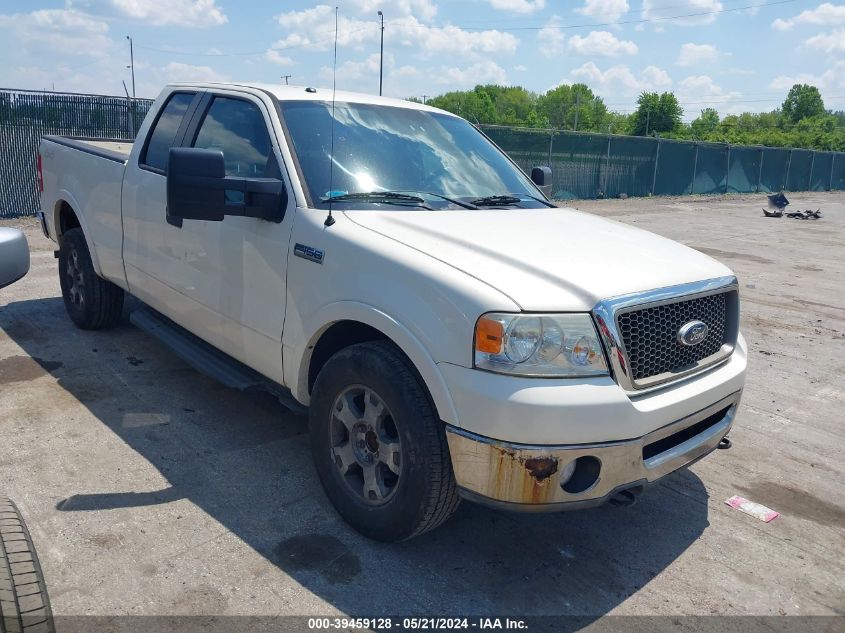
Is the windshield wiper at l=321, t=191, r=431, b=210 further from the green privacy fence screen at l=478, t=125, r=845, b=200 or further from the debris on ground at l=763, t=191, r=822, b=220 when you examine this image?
the debris on ground at l=763, t=191, r=822, b=220

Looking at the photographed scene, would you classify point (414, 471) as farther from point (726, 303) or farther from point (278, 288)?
point (726, 303)

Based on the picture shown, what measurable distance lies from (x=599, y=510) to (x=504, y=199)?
1.78 metres

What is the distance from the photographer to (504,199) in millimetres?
4238

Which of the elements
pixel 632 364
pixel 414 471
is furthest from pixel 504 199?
pixel 414 471

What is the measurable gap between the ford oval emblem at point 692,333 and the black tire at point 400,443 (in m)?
1.11

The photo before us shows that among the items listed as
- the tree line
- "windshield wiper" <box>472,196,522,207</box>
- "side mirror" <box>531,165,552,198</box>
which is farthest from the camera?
the tree line

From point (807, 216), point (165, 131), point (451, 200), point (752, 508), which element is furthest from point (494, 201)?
point (807, 216)

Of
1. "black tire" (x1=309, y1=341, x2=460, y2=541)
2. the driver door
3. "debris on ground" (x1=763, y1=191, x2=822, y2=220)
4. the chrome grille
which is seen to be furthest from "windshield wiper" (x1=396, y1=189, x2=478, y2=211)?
"debris on ground" (x1=763, y1=191, x2=822, y2=220)

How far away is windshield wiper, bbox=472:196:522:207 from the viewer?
4.08 metres

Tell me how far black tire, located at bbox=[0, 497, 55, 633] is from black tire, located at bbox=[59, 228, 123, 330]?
3508 mm

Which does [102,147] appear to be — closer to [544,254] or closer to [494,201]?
[494,201]

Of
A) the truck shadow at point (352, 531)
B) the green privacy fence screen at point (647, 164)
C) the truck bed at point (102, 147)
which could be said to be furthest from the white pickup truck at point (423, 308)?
the green privacy fence screen at point (647, 164)

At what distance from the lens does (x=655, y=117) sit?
86.2 metres

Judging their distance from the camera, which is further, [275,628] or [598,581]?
[598,581]
